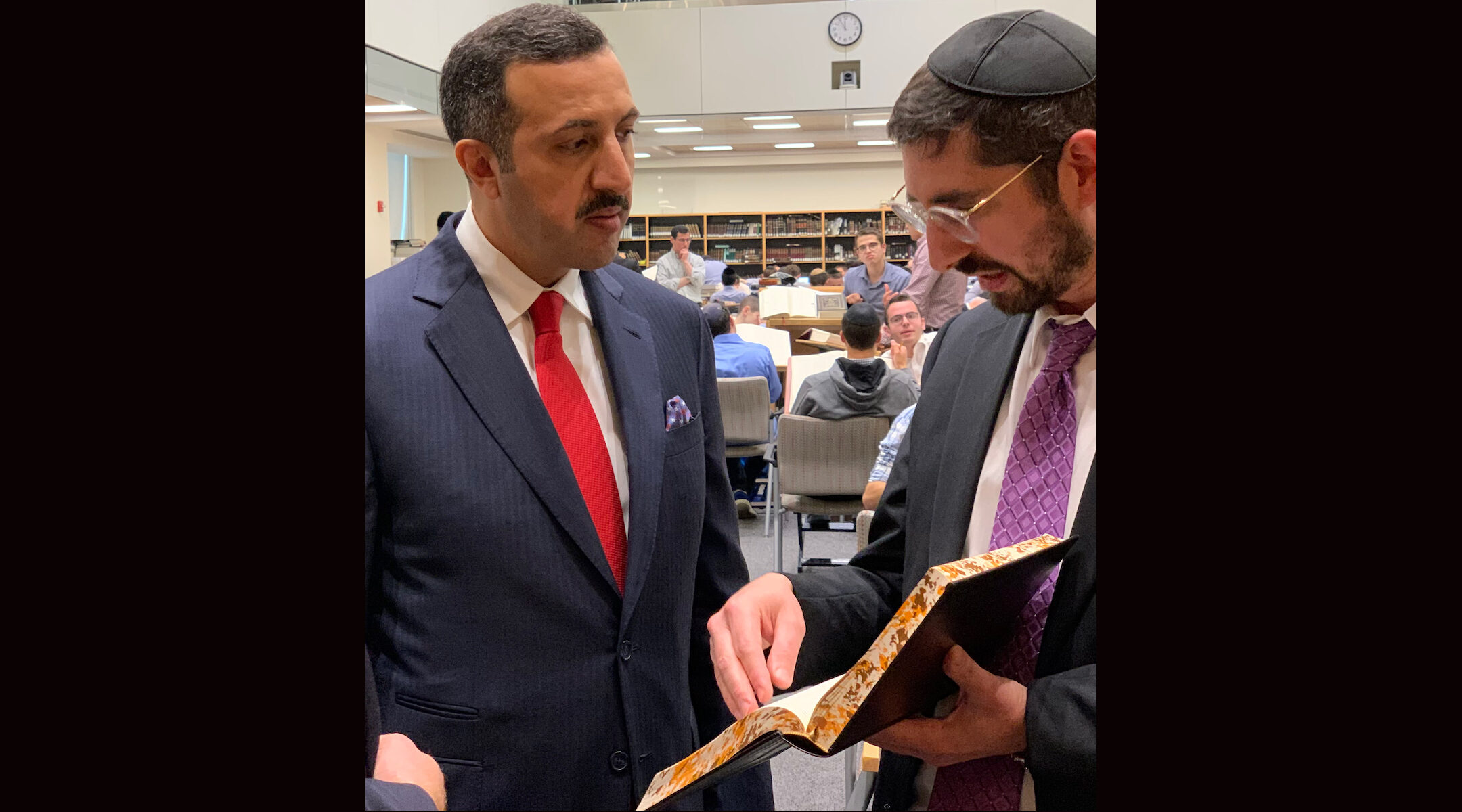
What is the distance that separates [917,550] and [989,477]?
0.46 feet

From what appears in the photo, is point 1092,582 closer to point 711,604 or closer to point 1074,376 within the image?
point 1074,376

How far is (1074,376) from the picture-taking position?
1240 mm

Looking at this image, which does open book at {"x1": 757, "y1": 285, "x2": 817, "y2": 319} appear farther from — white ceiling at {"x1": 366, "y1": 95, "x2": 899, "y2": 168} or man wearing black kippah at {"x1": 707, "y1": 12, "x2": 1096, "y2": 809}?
man wearing black kippah at {"x1": 707, "y1": 12, "x2": 1096, "y2": 809}

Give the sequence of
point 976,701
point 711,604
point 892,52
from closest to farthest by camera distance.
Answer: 1. point 976,701
2. point 711,604
3. point 892,52

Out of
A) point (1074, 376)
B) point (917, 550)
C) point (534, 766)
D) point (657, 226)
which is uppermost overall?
point (657, 226)

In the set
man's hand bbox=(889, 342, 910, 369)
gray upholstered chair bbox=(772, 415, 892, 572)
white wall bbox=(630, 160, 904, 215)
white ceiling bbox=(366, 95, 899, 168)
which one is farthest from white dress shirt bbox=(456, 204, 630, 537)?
white wall bbox=(630, 160, 904, 215)

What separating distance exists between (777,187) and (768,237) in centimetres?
79

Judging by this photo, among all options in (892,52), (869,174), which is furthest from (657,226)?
(892,52)

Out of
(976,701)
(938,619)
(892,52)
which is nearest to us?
(938,619)

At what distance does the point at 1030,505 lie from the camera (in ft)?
3.92

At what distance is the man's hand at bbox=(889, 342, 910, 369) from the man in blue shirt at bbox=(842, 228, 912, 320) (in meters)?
2.10

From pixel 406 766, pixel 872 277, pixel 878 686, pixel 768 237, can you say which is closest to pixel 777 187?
pixel 768 237

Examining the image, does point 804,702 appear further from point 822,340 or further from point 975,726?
point 822,340

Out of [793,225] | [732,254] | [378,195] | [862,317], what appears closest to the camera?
[862,317]
